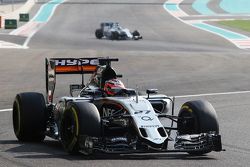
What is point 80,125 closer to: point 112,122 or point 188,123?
point 112,122

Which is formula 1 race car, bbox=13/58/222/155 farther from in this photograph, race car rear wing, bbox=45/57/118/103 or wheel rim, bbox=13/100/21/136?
race car rear wing, bbox=45/57/118/103

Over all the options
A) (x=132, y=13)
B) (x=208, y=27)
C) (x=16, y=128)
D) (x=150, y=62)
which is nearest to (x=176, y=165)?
(x=16, y=128)

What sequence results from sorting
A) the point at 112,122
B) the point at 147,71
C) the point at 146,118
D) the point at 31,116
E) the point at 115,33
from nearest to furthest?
the point at 146,118
the point at 112,122
the point at 31,116
the point at 147,71
the point at 115,33

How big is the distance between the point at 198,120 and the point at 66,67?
145 inches

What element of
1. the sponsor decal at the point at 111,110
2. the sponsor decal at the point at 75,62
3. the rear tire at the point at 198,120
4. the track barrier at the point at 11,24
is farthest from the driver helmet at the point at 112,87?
the track barrier at the point at 11,24

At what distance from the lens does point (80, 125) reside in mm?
11164

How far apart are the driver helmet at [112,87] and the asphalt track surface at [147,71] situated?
4.11ft

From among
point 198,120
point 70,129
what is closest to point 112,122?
point 70,129

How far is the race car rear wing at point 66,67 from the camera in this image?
560 inches

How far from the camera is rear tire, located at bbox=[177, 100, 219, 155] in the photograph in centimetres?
1177

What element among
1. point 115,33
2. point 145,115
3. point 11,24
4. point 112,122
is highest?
point 145,115

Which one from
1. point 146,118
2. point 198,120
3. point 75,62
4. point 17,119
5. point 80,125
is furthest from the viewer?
point 75,62

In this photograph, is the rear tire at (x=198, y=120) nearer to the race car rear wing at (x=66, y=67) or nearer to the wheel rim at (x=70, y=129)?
the wheel rim at (x=70, y=129)

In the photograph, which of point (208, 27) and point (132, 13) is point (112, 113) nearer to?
point (208, 27)
